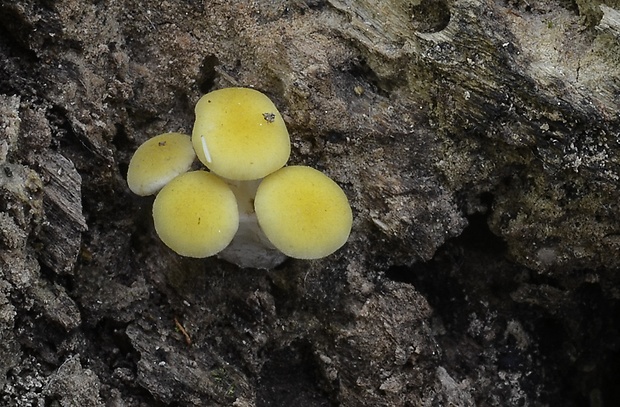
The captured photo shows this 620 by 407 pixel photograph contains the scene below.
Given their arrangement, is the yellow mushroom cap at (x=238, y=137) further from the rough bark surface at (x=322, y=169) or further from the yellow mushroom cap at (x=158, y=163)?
the rough bark surface at (x=322, y=169)

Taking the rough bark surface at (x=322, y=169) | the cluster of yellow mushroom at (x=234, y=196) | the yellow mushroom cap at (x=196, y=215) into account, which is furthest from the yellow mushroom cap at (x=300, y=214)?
the rough bark surface at (x=322, y=169)

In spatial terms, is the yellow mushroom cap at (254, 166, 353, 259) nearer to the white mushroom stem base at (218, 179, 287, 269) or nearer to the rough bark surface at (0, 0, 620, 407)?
the white mushroom stem base at (218, 179, 287, 269)

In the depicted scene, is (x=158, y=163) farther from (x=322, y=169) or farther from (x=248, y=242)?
(x=322, y=169)

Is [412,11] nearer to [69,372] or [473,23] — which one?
[473,23]

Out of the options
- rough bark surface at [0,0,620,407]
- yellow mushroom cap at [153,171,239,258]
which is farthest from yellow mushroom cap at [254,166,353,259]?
rough bark surface at [0,0,620,407]

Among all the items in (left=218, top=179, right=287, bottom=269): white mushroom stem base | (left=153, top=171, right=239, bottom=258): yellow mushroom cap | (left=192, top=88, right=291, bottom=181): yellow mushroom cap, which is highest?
(left=192, top=88, right=291, bottom=181): yellow mushroom cap
